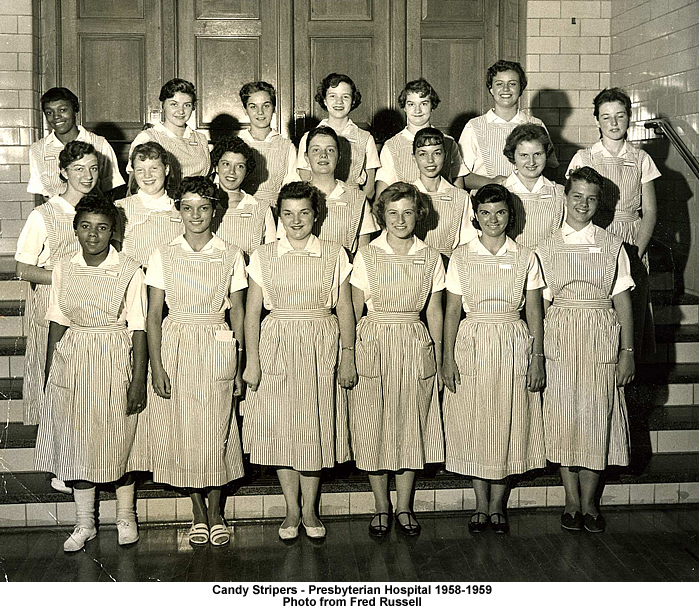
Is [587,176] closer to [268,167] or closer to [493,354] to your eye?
[493,354]

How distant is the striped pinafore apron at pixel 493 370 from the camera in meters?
4.25

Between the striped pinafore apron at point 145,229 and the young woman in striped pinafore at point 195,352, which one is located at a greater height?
the striped pinafore apron at point 145,229

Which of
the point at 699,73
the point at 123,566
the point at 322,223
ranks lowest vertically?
the point at 123,566

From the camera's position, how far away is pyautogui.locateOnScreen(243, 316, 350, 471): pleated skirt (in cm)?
417

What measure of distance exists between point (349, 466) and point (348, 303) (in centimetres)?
93

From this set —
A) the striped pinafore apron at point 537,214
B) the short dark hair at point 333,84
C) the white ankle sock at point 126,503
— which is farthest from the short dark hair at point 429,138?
the white ankle sock at point 126,503

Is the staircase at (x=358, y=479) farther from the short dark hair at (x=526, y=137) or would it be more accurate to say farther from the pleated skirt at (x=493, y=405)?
the short dark hair at (x=526, y=137)

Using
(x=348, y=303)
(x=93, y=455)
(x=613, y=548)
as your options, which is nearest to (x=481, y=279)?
(x=348, y=303)

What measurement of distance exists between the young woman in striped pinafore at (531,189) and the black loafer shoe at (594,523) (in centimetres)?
A: 134

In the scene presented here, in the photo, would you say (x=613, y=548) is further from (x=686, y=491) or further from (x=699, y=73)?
(x=699, y=73)

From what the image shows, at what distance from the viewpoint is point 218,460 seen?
13.8 ft

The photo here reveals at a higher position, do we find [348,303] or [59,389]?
[348,303]

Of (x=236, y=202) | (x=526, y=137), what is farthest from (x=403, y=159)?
(x=236, y=202)

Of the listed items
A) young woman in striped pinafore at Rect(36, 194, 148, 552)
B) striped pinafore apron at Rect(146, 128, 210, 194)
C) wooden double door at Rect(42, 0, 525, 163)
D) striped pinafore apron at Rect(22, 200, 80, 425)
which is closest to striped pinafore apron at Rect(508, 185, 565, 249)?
striped pinafore apron at Rect(146, 128, 210, 194)
